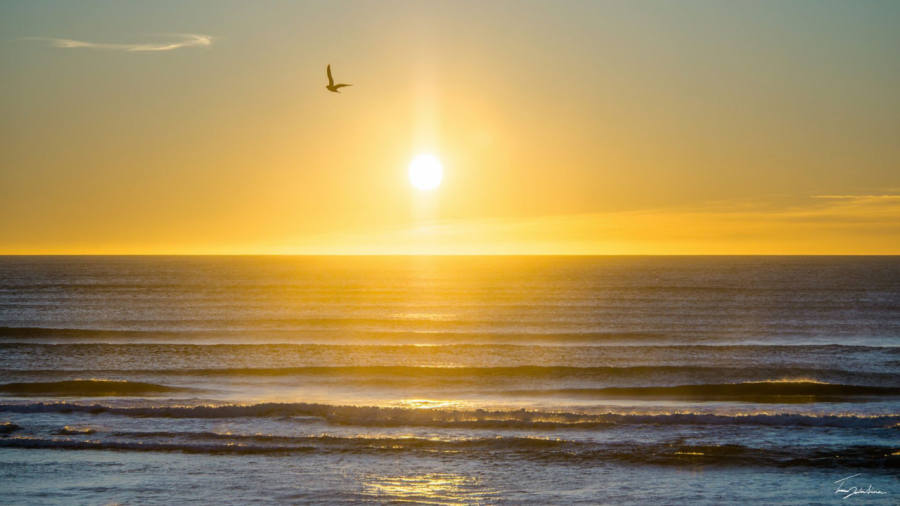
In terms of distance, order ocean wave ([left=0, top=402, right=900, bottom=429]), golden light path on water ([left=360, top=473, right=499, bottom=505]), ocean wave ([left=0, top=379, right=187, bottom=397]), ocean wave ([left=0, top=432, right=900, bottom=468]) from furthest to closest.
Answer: ocean wave ([left=0, top=379, right=187, bottom=397]) < ocean wave ([left=0, top=402, right=900, bottom=429]) < ocean wave ([left=0, top=432, right=900, bottom=468]) < golden light path on water ([left=360, top=473, right=499, bottom=505])

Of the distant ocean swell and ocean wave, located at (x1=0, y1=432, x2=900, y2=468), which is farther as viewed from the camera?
the distant ocean swell

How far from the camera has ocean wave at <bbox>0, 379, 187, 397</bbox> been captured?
27141 millimetres

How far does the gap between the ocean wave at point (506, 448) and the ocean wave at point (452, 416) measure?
199 cm

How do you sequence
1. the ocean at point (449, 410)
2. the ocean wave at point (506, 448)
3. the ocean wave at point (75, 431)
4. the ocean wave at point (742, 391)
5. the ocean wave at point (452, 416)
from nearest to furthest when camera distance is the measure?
1. the ocean at point (449, 410)
2. the ocean wave at point (506, 448)
3. the ocean wave at point (75, 431)
4. the ocean wave at point (452, 416)
5. the ocean wave at point (742, 391)

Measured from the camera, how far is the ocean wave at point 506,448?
16766 millimetres

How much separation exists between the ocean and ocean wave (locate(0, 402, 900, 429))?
94 mm

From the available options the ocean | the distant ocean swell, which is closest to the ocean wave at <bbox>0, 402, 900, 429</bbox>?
the ocean

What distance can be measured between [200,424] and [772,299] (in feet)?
229

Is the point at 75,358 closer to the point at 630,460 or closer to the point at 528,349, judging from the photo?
the point at 528,349

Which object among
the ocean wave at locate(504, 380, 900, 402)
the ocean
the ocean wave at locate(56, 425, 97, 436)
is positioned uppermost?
the ocean wave at locate(56, 425, 97, 436)

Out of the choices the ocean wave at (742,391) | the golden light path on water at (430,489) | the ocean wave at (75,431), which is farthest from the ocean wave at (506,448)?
the ocean wave at (742,391)

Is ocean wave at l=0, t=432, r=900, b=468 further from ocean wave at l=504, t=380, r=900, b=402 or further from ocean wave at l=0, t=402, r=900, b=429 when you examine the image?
ocean wave at l=504, t=380, r=900, b=402

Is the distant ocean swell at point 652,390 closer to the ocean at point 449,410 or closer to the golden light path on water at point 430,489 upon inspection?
the ocean at point 449,410

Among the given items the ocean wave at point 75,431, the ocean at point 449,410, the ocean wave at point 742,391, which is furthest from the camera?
the ocean wave at point 742,391
